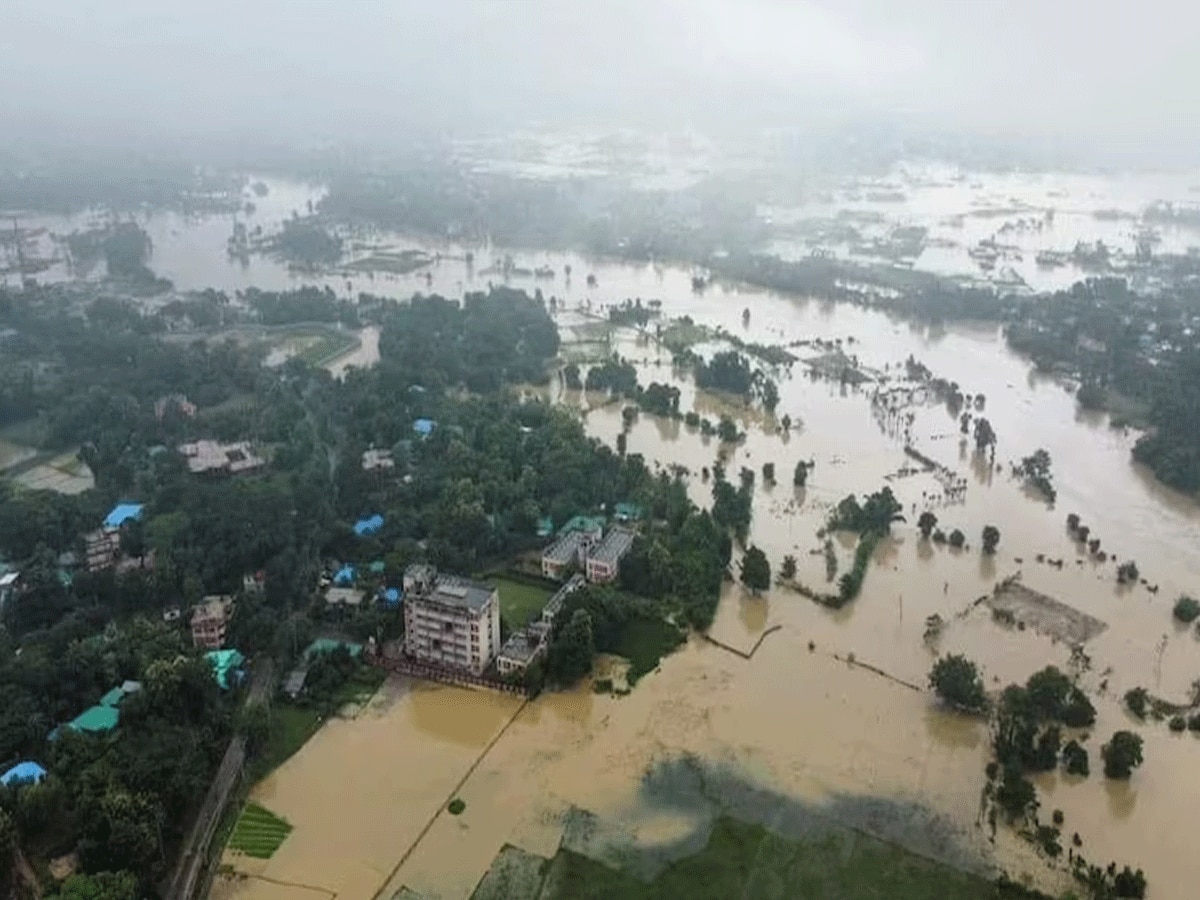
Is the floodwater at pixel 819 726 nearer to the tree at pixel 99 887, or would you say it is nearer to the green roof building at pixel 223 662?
the tree at pixel 99 887

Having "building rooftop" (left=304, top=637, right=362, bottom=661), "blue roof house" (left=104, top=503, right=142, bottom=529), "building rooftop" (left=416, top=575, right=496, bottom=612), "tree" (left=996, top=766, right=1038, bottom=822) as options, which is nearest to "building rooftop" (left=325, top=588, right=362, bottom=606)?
"building rooftop" (left=304, top=637, right=362, bottom=661)

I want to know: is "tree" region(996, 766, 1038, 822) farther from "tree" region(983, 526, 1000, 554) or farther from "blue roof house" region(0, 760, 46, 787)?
"blue roof house" region(0, 760, 46, 787)

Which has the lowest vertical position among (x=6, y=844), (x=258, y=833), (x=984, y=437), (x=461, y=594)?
(x=258, y=833)

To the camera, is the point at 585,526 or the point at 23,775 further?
the point at 585,526

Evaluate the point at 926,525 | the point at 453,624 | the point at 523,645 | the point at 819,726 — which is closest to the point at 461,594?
the point at 453,624

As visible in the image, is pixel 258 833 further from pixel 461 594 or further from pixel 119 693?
pixel 461 594

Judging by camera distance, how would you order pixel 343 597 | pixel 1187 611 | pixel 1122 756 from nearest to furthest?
pixel 1122 756 → pixel 343 597 → pixel 1187 611
